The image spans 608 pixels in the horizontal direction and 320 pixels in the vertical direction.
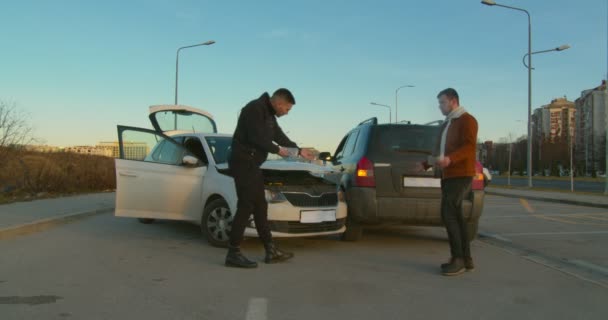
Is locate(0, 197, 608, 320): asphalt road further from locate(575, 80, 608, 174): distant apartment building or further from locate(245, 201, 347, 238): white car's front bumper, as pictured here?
locate(575, 80, 608, 174): distant apartment building

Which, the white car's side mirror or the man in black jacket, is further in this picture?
the white car's side mirror

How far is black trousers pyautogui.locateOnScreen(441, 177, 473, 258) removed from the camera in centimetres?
504

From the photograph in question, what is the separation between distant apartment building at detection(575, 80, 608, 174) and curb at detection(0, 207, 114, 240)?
6951 cm

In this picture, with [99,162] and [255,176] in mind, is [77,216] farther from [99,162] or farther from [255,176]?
[99,162]

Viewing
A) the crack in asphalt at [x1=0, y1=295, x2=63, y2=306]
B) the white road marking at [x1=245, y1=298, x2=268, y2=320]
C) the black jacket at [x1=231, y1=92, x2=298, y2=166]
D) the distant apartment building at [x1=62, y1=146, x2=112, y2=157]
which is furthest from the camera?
the distant apartment building at [x1=62, y1=146, x2=112, y2=157]

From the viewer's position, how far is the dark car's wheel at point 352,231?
679 centimetres

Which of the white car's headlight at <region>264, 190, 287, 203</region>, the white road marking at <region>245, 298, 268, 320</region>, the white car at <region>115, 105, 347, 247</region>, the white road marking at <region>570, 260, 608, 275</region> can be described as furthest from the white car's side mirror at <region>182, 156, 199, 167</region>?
the white road marking at <region>570, 260, 608, 275</region>

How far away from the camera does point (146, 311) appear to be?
3699mm

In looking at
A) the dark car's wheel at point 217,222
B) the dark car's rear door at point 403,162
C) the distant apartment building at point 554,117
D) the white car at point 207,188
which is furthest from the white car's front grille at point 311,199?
the distant apartment building at point 554,117

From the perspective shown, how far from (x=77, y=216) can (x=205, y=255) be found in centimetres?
500

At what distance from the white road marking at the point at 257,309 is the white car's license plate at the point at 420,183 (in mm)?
2862

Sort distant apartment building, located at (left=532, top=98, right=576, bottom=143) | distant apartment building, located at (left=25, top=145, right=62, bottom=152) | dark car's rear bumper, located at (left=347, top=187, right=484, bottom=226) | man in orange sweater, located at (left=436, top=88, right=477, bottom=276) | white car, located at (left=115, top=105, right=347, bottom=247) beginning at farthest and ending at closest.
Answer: distant apartment building, located at (left=532, top=98, right=576, bottom=143) → distant apartment building, located at (left=25, top=145, right=62, bottom=152) → dark car's rear bumper, located at (left=347, top=187, right=484, bottom=226) → white car, located at (left=115, top=105, right=347, bottom=247) → man in orange sweater, located at (left=436, top=88, right=477, bottom=276)

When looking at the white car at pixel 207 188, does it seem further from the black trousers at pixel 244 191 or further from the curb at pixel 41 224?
the curb at pixel 41 224

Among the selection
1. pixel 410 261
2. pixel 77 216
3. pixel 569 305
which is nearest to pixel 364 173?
pixel 410 261
